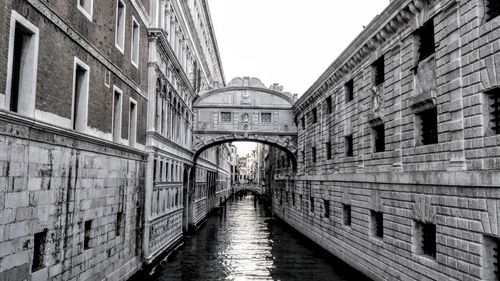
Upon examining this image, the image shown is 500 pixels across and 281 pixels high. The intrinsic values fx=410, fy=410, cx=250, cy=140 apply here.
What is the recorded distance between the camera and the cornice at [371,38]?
1301 centimetres

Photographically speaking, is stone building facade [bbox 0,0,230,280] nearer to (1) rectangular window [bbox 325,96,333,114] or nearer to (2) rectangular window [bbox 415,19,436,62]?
(1) rectangular window [bbox 325,96,333,114]

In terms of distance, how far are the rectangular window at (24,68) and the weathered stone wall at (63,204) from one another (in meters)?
0.48

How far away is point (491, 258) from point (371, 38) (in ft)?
30.9

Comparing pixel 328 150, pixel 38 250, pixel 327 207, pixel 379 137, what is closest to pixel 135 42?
pixel 38 250

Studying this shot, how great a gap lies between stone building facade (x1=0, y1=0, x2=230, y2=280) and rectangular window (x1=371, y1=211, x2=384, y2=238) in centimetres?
908

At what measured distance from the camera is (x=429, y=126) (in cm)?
1215

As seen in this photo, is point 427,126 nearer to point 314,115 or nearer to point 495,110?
point 495,110

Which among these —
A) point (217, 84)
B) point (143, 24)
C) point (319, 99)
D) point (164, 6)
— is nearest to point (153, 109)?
point (143, 24)

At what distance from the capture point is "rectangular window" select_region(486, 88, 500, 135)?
29.9ft

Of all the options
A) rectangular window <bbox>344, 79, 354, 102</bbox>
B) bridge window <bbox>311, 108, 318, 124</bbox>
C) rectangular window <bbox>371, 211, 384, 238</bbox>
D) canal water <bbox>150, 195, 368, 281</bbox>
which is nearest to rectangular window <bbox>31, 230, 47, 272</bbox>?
canal water <bbox>150, 195, 368, 281</bbox>

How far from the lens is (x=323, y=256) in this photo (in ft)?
68.2

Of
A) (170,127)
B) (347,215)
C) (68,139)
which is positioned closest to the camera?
(68,139)

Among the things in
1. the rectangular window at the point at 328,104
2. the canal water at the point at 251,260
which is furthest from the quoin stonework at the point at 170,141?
the rectangular window at the point at 328,104

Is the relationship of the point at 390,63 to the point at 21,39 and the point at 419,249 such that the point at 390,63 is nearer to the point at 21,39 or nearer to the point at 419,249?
the point at 419,249
